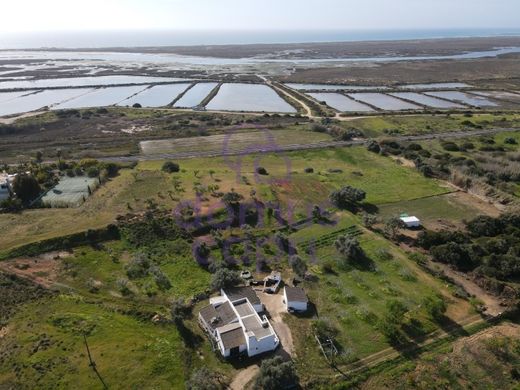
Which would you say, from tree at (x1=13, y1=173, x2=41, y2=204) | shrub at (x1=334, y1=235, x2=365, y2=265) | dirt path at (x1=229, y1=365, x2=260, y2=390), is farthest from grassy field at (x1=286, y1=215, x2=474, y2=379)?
tree at (x1=13, y1=173, x2=41, y2=204)

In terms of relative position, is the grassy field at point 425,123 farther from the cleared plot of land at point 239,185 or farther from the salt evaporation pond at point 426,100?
the cleared plot of land at point 239,185

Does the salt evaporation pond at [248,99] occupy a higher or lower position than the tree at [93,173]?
lower

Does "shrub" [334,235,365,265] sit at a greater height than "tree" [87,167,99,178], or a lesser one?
lesser

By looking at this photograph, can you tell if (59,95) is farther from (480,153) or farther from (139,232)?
(480,153)

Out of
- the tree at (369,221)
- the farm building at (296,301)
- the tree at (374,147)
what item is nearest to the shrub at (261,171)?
the tree at (369,221)

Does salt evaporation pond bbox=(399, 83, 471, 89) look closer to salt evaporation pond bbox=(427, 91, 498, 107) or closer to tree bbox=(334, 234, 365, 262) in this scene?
salt evaporation pond bbox=(427, 91, 498, 107)

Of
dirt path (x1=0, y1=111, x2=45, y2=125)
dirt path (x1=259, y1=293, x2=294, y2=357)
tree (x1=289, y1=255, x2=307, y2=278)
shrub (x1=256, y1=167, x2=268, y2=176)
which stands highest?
dirt path (x1=0, y1=111, x2=45, y2=125)
